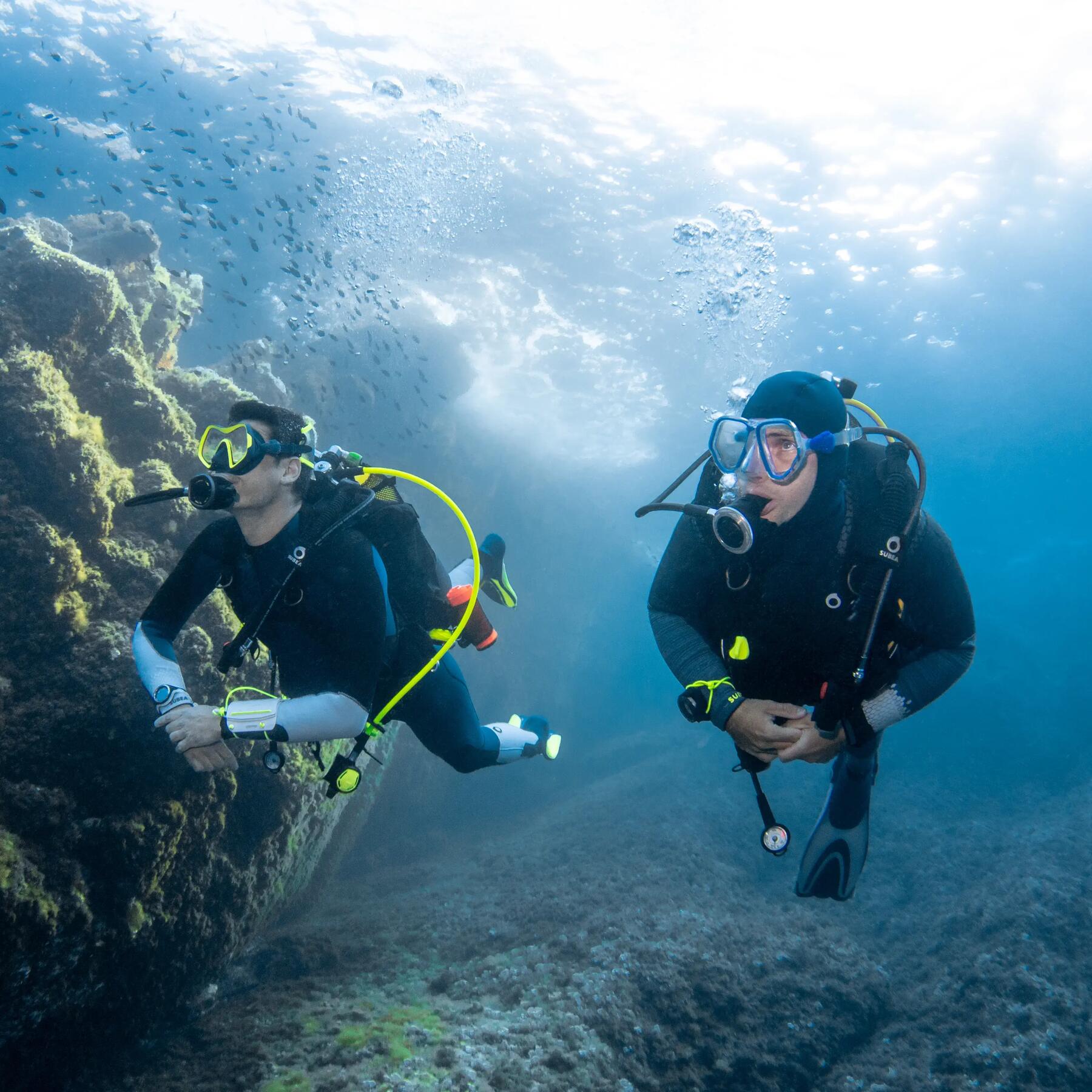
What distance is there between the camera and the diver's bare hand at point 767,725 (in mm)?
2105

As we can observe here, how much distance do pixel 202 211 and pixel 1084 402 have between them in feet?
133

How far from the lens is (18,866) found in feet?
9.09

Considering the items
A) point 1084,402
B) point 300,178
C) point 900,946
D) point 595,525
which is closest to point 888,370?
point 1084,402

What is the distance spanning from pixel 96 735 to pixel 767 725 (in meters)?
3.89

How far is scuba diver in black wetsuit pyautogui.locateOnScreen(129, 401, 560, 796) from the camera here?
8.65 feet

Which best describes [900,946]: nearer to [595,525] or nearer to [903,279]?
[903,279]

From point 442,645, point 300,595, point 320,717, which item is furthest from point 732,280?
point 320,717

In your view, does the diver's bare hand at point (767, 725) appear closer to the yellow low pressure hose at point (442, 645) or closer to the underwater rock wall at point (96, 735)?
the yellow low pressure hose at point (442, 645)

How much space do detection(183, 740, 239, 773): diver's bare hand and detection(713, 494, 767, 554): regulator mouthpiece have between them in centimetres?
242

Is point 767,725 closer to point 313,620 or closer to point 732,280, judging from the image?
point 313,620

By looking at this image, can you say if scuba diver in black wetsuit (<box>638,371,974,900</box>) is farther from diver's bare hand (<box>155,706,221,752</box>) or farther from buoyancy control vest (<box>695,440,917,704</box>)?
diver's bare hand (<box>155,706,221,752</box>)

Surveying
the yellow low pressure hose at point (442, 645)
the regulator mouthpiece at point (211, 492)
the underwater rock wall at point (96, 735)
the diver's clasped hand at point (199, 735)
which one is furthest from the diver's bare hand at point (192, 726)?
the underwater rock wall at point (96, 735)

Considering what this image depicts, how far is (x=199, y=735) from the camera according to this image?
8.36 feet

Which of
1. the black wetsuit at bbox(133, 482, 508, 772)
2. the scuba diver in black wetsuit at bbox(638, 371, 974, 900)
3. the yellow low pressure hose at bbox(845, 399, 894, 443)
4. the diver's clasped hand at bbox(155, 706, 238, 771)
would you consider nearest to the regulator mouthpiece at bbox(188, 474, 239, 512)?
A: the black wetsuit at bbox(133, 482, 508, 772)
